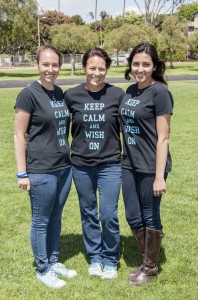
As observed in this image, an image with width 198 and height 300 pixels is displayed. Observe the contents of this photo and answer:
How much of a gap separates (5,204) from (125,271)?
2556mm

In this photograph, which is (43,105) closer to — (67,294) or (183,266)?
(67,294)

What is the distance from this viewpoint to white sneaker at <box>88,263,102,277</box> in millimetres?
3863

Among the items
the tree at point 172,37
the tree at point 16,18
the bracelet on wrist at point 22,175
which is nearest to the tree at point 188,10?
the tree at point 172,37

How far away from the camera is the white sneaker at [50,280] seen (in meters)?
3.69

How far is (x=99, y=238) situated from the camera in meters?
3.91

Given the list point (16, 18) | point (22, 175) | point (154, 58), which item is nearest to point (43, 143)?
point (22, 175)

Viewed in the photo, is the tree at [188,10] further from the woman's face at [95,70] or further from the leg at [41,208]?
the leg at [41,208]

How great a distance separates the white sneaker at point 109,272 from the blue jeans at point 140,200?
487mm

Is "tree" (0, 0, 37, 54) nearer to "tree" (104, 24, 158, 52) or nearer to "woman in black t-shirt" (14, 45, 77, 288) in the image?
"tree" (104, 24, 158, 52)

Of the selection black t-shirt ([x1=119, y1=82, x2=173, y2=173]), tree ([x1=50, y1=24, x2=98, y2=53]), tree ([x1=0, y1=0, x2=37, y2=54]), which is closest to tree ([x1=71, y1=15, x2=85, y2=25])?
tree ([x1=50, y1=24, x2=98, y2=53])

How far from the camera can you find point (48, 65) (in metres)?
3.38

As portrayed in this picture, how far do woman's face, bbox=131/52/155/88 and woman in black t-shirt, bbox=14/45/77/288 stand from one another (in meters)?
0.66

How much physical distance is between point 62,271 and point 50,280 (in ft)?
0.69

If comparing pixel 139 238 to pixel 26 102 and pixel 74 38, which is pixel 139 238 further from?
pixel 74 38
